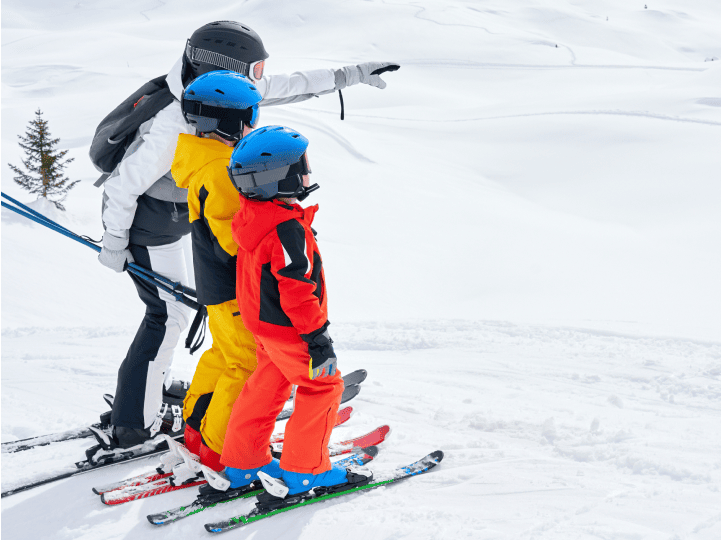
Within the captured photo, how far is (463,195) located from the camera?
12.9 metres

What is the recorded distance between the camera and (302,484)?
2.74 m

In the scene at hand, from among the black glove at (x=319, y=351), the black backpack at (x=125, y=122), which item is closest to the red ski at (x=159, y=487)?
the black glove at (x=319, y=351)

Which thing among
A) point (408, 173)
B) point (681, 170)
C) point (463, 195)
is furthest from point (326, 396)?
point (681, 170)

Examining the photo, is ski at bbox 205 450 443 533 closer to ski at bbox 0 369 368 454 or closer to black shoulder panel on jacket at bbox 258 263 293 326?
black shoulder panel on jacket at bbox 258 263 293 326

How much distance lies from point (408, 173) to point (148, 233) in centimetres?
1153

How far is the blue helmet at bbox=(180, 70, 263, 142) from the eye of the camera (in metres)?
2.71

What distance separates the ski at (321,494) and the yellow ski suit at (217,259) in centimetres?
46

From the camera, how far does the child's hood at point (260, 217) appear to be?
2.52 meters

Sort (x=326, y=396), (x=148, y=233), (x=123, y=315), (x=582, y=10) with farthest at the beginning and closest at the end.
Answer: (x=582, y=10) < (x=123, y=315) < (x=148, y=233) < (x=326, y=396)

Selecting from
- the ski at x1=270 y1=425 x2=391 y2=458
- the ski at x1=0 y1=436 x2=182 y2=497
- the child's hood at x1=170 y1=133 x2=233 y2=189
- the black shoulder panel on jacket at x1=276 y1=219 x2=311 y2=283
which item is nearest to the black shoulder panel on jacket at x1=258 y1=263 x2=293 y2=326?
the black shoulder panel on jacket at x1=276 y1=219 x2=311 y2=283

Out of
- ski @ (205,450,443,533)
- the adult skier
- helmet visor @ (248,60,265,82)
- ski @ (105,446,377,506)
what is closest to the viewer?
ski @ (205,450,443,533)

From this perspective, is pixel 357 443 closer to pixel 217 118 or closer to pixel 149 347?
pixel 149 347

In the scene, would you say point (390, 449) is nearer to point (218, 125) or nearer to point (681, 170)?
point (218, 125)

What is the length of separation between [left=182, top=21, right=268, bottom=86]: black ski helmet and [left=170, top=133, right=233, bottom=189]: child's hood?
0.32 metres
